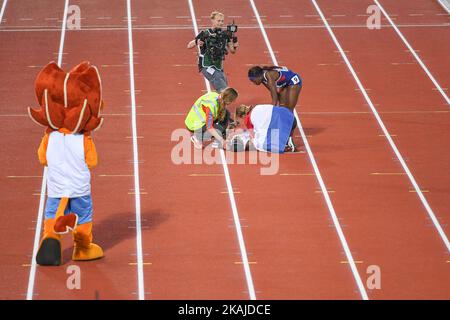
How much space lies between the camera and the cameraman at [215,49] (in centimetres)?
1633

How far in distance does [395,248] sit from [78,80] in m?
3.78

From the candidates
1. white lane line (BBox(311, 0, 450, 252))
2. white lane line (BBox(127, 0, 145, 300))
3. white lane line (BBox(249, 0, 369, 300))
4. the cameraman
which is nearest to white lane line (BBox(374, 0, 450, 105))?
white lane line (BBox(311, 0, 450, 252))

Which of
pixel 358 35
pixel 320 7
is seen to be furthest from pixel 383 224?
pixel 320 7

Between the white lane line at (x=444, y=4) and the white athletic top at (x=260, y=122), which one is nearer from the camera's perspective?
the white athletic top at (x=260, y=122)

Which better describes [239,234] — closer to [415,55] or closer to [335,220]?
[335,220]

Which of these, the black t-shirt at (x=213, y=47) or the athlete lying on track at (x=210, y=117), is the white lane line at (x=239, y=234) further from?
the black t-shirt at (x=213, y=47)

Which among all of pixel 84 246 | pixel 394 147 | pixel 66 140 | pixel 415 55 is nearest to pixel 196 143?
pixel 394 147

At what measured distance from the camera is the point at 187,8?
21156 mm

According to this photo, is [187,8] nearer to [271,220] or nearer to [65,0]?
[65,0]

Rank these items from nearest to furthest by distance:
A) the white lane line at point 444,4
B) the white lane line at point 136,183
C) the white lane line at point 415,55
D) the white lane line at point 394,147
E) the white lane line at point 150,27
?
the white lane line at point 136,183, the white lane line at point 394,147, the white lane line at point 415,55, the white lane line at point 150,27, the white lane line at point 444,4

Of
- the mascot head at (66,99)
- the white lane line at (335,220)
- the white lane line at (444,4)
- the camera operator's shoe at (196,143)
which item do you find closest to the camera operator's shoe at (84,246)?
the mascot head at (66,99)

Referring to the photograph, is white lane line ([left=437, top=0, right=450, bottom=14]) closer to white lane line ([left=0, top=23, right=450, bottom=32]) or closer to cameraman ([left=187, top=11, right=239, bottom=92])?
white lane line ([left=0, top=23, right=450, bottom=32])

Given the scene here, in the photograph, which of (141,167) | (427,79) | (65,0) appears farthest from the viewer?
(65,0)

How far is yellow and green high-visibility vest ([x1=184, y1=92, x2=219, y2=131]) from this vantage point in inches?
605
